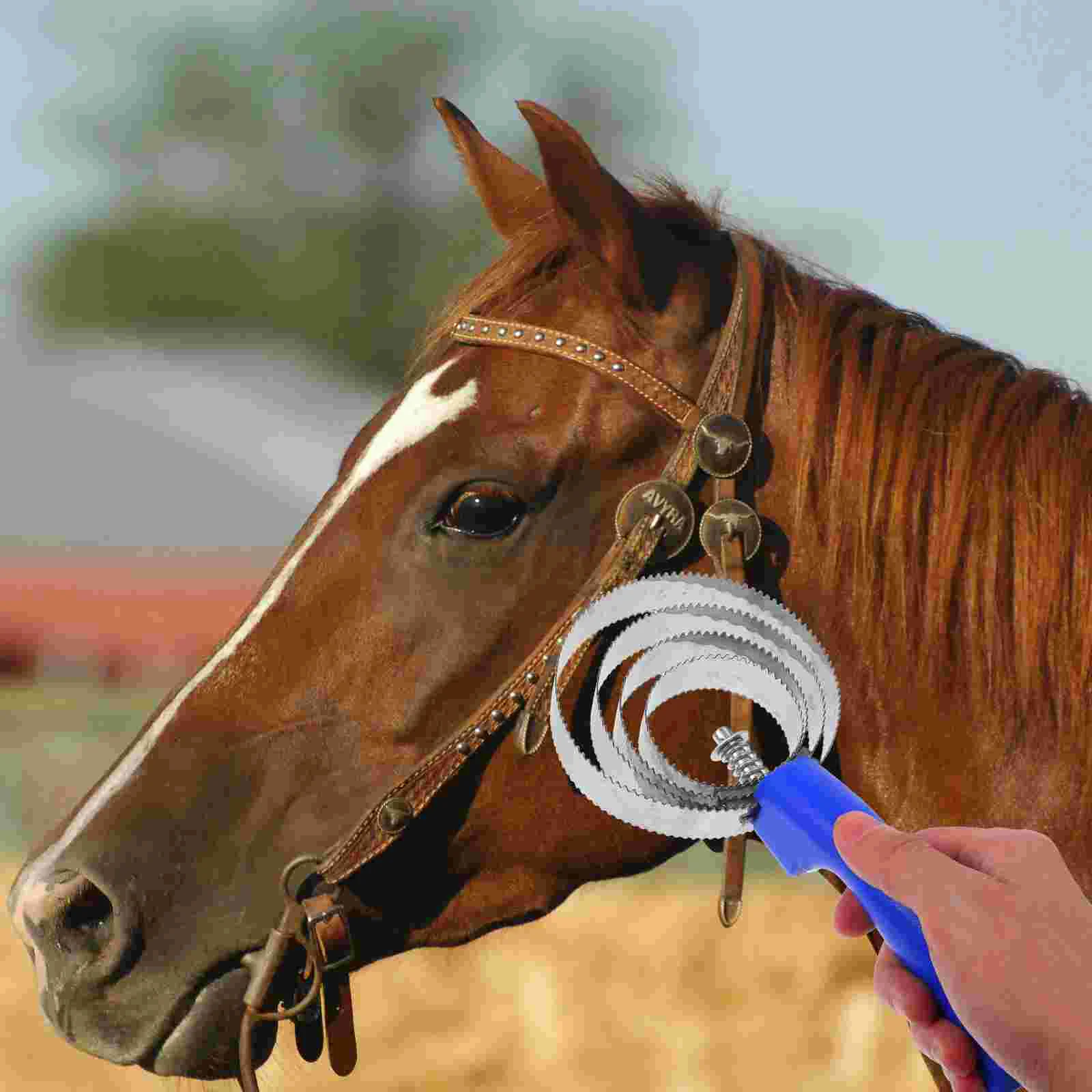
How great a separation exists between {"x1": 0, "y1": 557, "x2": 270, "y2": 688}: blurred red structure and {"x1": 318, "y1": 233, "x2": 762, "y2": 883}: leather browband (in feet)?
17.1

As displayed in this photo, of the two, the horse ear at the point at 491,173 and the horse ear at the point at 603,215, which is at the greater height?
the horse ear at the point at 603,215

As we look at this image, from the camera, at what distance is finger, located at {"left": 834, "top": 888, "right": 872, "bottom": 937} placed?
3.76 feet

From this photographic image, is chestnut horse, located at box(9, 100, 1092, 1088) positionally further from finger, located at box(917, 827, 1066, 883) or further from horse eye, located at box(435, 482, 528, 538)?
finger, located at box(917, 827, 1066, 883)

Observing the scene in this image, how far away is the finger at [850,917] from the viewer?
115 centimetres

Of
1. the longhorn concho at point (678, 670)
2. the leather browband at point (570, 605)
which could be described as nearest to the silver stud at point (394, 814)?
the leather browband at point (570, 605)

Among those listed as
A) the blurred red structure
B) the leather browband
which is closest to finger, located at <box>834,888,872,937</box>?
the leather browband

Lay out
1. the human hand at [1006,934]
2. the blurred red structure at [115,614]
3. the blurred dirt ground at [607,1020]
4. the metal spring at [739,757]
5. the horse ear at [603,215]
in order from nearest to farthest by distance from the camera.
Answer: the human hand at [1006,934]
the metal spring at [739,757]
the horse ear at [603,215]
the blurred dirt ground at [607,1020]
the blurred red structure at [115,614]

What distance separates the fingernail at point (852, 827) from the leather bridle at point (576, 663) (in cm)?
50

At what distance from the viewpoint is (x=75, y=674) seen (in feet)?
24.1

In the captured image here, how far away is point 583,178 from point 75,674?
21.3ft

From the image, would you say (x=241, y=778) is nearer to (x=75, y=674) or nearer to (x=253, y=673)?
(x=253, y=673)

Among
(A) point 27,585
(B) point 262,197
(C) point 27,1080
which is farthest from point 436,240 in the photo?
(C) point 27,1080

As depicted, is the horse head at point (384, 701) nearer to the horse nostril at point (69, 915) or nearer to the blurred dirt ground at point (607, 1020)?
the horse nostril at point (69, 915)

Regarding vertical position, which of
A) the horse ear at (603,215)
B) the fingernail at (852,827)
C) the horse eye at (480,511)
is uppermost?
the horse ear at (603,215)
